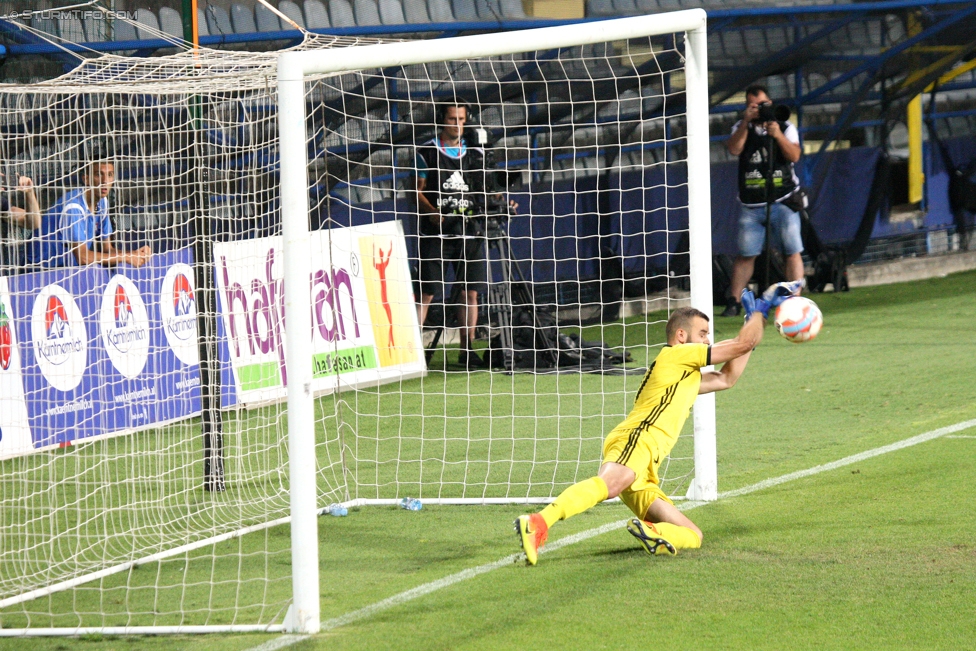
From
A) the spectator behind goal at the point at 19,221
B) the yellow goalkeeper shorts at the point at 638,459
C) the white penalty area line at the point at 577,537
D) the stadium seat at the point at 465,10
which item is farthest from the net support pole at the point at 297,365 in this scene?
the stadium seat at the point at 465,10

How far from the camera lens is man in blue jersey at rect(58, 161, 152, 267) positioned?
23.9 ft

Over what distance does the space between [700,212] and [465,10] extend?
849 cm

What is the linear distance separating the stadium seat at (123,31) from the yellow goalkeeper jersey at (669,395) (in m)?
8.41

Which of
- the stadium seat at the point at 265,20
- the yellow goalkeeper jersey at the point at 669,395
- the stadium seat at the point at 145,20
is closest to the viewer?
the yellow goalkeeper jersey at the point at 669,395

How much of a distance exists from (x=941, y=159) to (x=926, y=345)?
761cm

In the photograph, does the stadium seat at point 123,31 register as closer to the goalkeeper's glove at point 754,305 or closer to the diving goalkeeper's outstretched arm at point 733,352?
the diving goalkeeper's outstretched arm at point 733,352

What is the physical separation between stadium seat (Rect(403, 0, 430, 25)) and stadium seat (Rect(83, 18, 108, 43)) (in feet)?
10.9

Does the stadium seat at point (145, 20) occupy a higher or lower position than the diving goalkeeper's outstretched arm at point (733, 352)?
higher

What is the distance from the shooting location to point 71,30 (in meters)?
11.9

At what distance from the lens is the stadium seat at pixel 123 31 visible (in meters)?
12.0

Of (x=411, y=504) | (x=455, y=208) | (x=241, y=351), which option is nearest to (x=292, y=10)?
(x=455, y=208)

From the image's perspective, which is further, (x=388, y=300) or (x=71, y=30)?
(x=71, y=30)

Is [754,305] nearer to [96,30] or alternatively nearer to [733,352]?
[733,352]

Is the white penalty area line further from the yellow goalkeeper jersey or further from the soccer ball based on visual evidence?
the soccer ball
